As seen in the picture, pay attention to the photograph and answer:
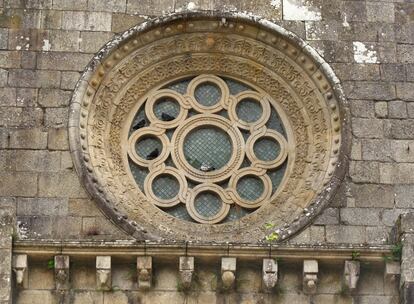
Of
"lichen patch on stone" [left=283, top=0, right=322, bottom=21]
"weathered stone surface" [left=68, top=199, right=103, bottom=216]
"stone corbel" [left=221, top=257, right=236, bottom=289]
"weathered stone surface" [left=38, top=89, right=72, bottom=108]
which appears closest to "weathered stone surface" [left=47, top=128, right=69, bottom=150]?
"weathered stone surface" [left=38, top=89, right=72, bottom=108]

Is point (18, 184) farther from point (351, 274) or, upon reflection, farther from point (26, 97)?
point (351, 274)

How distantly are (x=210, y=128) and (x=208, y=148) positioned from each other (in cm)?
30

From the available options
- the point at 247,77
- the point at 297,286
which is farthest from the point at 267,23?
the point at 297,286

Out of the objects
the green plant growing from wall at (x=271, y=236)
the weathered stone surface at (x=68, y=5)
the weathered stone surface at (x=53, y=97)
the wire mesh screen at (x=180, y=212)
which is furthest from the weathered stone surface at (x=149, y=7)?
the green plant growing from wall at (x=271, y=236)

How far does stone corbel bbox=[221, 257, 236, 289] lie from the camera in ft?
63.3

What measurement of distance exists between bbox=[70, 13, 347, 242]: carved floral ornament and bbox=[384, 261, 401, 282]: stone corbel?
1.21 metres

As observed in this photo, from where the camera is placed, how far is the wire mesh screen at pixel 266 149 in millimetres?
21125

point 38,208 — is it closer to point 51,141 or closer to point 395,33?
point 51,141

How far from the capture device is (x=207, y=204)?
68.1 ft

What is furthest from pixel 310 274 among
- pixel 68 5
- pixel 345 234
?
pixel 68 5

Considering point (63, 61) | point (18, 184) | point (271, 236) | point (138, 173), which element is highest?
point (63, 61)

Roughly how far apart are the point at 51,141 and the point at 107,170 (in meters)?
0.79

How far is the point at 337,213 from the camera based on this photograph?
66.1 feet

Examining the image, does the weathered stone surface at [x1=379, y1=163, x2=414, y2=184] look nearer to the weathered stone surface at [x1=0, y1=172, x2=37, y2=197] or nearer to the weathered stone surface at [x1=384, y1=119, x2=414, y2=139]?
the weathered stone surface at [x1=384, y1=119, x2=414, y2=139]
